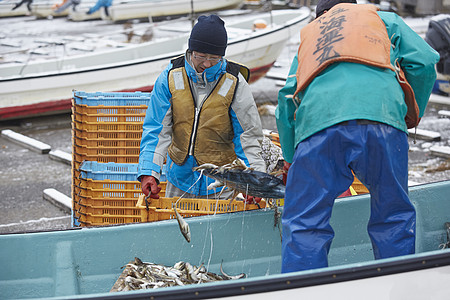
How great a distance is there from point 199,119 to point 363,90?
1.43 meters

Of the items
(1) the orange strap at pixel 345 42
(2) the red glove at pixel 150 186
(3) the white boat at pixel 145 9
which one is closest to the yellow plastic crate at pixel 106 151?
(2) the red glove at pixel 150 186

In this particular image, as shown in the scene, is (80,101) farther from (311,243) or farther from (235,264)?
(311,243)

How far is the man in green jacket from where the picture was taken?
2818mm

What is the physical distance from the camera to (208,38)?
372 cm

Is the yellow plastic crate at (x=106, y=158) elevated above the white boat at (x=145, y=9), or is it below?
above

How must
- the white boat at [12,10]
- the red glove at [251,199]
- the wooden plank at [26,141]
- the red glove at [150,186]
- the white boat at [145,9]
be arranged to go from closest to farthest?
the red glove at [150,186]
the red glove at [251,199]
the wooden plank at [26,141]
the white boat at [145,9]
the white boat at [12,10]

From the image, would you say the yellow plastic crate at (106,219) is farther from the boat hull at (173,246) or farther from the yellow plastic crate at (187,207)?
the boat hull at (173,246)

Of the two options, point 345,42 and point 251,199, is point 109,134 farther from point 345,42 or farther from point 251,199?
point 345,42

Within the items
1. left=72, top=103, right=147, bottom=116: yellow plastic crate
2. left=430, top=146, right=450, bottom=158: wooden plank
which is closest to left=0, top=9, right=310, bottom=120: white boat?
left=430, top=146, right=450, bottom=158: wooden plank

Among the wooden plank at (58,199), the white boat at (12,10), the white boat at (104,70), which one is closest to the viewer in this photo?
the wooden plank at (58,199)

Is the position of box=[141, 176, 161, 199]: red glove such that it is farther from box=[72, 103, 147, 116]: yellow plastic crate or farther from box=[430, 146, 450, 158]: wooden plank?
box=[430, 146, 450, 158]: wooden plank

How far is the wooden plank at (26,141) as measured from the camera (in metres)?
8.42

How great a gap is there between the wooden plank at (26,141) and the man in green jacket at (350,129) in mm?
6004

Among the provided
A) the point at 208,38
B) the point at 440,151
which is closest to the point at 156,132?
the point at 208,38
